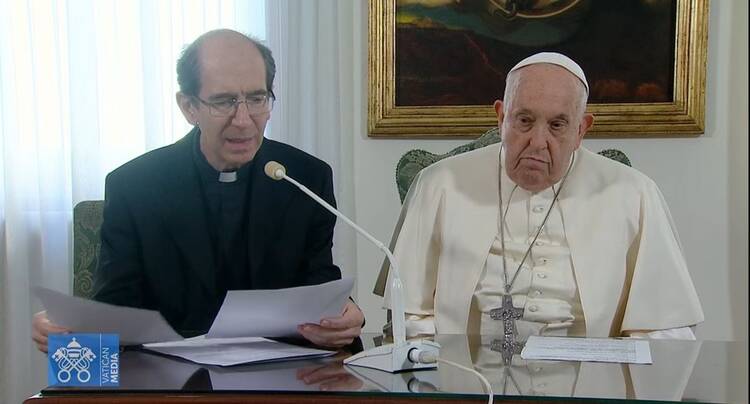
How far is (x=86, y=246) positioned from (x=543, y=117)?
149 centimetres

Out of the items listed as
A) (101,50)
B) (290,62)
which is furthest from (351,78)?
(101,50)

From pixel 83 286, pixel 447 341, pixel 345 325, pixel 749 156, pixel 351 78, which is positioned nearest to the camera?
pixel 749 156

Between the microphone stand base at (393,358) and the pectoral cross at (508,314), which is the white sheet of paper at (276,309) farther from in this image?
the pectoral cross at (508,314)

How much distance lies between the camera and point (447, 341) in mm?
1939

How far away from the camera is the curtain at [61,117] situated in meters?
3.40

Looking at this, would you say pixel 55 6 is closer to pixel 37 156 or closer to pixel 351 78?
pixel 37 156

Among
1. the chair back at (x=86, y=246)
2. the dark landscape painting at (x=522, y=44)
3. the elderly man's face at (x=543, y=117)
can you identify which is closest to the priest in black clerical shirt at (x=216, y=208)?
the chair back at (x=86, y=246)

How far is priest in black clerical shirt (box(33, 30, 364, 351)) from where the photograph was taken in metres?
2.38

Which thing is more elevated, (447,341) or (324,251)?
(324,251)

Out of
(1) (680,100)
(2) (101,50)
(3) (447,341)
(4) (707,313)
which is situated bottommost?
(4) (707,313)

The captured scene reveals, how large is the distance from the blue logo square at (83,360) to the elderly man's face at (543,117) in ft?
4.23

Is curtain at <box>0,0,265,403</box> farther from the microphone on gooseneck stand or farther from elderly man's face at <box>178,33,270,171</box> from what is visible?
the microphone on gooseneck stand

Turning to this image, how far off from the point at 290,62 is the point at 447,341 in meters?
1.73

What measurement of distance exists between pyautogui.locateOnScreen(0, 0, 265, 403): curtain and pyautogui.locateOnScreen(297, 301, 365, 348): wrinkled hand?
1.79m
